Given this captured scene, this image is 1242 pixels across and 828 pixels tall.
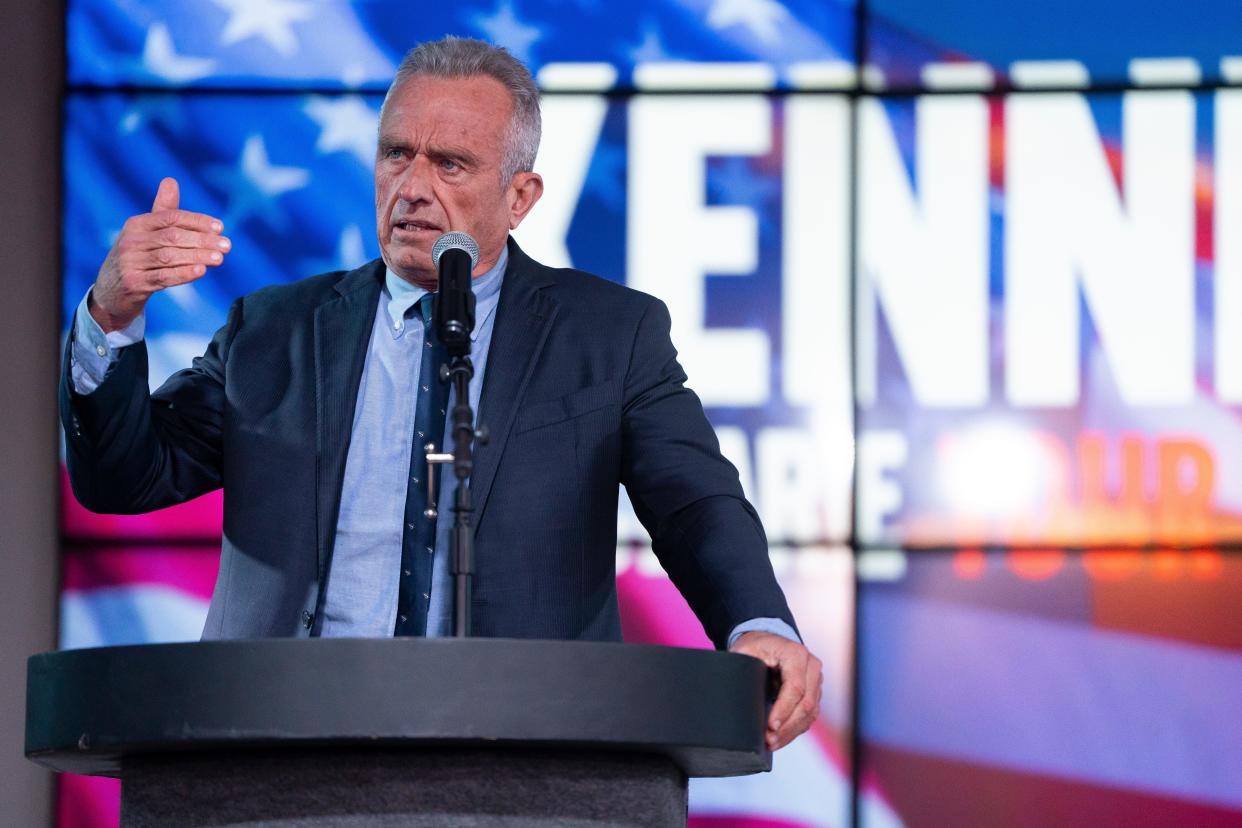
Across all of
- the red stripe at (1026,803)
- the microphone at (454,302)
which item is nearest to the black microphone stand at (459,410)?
the microphone at (454,302)

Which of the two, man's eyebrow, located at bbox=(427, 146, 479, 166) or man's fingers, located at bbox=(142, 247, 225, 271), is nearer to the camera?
man's fingers, located at bbox=(142, 247, 225, 271)

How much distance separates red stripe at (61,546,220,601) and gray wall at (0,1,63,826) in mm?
56

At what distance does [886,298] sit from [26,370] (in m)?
2.01

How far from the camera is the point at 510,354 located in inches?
78.2

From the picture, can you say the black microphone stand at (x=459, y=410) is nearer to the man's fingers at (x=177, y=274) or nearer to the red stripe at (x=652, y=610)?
the man's fingers at (x=177, y=274)

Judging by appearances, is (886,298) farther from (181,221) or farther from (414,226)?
(181,221)

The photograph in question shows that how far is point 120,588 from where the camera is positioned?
3.62m

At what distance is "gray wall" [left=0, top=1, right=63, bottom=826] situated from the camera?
3596 millimetres

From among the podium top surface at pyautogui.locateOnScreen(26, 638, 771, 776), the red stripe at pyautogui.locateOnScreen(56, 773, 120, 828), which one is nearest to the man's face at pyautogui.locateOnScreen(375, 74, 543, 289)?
the podium top surface at pyautogui.locateOnScreen(26, 638, 771, 776)

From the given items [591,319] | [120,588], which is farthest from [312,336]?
[120,588]

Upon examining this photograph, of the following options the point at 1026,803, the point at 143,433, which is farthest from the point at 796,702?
the point at 1026,803

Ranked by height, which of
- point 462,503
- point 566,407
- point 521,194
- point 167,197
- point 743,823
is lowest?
point 743,823

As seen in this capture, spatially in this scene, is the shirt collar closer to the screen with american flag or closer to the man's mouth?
the man's mouth

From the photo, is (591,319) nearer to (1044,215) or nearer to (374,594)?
(374,594)
